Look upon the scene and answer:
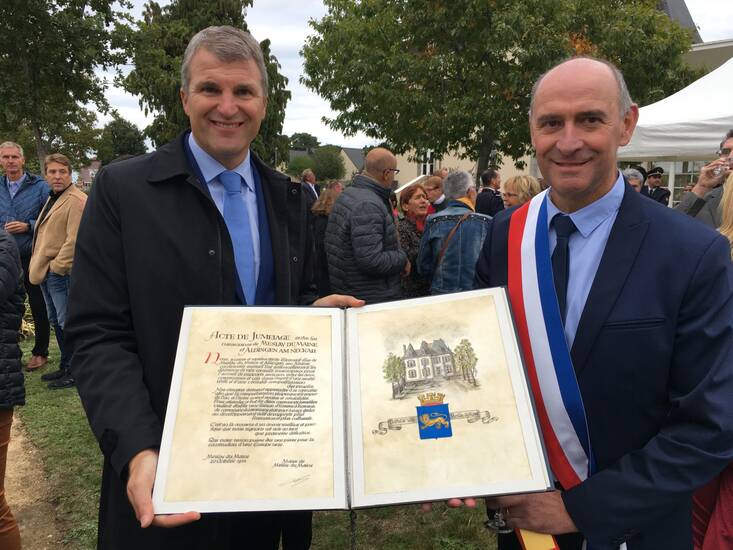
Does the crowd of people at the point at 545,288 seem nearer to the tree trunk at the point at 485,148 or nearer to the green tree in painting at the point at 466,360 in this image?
the green tree in painting at the point at 466,360

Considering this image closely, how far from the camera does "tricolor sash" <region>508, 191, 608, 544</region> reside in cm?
156

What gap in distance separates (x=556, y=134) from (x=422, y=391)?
884mm

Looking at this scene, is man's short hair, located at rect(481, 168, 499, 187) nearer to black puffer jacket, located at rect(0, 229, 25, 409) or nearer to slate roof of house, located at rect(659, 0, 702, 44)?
black puffer jacket, located at rect(0, 229, 25, 409)

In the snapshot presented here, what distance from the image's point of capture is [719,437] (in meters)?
1.36

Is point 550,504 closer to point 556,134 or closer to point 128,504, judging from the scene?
point 556,134

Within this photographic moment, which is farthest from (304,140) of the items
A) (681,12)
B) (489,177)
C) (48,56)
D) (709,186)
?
(709,186)

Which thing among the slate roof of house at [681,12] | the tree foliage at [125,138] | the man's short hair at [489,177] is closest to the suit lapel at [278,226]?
the man's short hair at [489,177]

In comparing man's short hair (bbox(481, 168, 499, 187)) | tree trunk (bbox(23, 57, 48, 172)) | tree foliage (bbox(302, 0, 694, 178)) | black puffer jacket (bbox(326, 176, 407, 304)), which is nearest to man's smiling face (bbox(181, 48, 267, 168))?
black puffer jacket (bbox(326, 176, 407, 304))

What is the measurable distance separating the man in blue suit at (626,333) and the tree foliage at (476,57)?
1269cm

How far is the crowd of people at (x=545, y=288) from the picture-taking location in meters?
1.41

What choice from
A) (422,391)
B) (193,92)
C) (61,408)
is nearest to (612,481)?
(422,391)

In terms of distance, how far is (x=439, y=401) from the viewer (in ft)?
4.65

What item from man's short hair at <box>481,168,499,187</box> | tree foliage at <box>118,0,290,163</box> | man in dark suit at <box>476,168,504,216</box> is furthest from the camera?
tree foliage at <box>118,0,290,163</box>

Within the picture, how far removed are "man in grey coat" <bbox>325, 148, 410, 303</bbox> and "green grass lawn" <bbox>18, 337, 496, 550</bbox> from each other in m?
1.66
